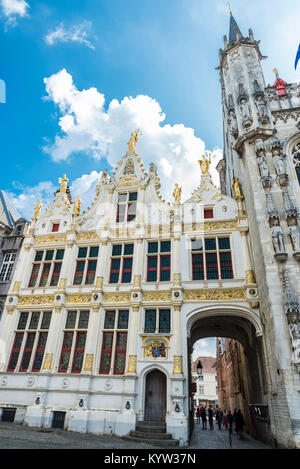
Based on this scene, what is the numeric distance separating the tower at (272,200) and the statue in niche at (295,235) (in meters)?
0.04

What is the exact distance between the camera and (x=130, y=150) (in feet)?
75.4

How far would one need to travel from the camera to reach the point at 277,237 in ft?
47.3

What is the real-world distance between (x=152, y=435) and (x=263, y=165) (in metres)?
14.8

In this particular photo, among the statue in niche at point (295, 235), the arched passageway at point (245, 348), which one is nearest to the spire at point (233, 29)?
the statue in niche at point (295, 235)

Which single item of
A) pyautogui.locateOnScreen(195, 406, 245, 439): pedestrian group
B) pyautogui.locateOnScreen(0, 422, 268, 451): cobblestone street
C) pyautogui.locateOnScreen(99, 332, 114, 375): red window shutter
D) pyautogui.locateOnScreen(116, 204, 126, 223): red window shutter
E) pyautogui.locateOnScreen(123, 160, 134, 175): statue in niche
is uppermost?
pyautogui.locateOnScreen(123, 160, 134, 175): statue in niche

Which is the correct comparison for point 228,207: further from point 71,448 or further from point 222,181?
point 222,181

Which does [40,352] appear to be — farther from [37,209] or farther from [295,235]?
[295,235]

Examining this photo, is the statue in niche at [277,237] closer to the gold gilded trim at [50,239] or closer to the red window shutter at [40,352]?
the gold gilded trim at [50,239]

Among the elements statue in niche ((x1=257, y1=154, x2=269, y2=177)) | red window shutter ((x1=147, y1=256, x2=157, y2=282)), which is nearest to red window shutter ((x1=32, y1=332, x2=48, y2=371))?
red window shutter ((x1=147, y1=256, x2=157, y2=282))

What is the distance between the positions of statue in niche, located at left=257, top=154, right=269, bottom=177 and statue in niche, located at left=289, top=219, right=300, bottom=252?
331 cm

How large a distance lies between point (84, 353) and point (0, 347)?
5.34 meters

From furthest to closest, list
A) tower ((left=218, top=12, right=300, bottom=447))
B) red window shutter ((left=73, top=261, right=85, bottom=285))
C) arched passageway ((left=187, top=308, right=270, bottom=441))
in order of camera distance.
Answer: red window shutter ((left=73, top=261, right=85, bottom=285))
arched passageway ((left=187, top=308, right=270, bottom=441))
tower ((left=218, top=12, right=300, bottom=447))

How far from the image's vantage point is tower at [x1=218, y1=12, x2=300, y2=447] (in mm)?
12234

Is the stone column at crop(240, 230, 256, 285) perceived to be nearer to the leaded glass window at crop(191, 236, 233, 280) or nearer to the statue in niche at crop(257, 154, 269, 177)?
the leaded glass window at crop(191, 236, 233, 280)
